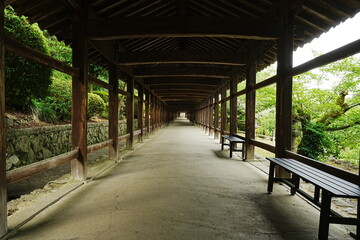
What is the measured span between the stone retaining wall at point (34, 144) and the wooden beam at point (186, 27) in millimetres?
3292

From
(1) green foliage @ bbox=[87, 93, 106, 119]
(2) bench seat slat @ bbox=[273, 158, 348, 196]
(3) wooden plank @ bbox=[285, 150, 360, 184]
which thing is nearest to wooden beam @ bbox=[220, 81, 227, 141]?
(1) green foliage @ bbox=[87, 93, 106, 119]

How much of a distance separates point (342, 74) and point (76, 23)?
7605mm

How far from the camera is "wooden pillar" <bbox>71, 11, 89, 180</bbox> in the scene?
439 centimetres

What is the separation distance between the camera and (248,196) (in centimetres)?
366

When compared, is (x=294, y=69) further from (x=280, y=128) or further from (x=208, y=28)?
(x=208, y=28)

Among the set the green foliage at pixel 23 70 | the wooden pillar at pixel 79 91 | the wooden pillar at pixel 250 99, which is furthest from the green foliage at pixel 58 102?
the wooden pillar at pixel 250 99

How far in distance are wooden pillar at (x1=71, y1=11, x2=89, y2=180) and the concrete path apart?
0.56 meters

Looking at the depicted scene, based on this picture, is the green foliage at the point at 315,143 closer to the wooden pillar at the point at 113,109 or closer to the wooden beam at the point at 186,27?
the wooden beam at the point at 186,27

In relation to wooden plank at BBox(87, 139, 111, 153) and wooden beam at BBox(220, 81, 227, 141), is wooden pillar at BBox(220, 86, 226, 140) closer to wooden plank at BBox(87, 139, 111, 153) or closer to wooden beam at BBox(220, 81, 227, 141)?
wooden beam at BBox(220, 81, 227, 141)

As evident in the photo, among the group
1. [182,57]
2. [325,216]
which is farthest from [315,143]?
[325,216]

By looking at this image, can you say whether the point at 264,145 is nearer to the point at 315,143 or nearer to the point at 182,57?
the point at 315,143

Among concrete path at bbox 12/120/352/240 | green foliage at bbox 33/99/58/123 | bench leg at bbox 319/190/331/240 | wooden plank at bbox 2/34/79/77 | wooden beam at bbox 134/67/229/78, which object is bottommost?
concrete path at bbox 12/120/352/240

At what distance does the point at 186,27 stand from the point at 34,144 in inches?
209

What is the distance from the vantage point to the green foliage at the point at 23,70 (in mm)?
5770
